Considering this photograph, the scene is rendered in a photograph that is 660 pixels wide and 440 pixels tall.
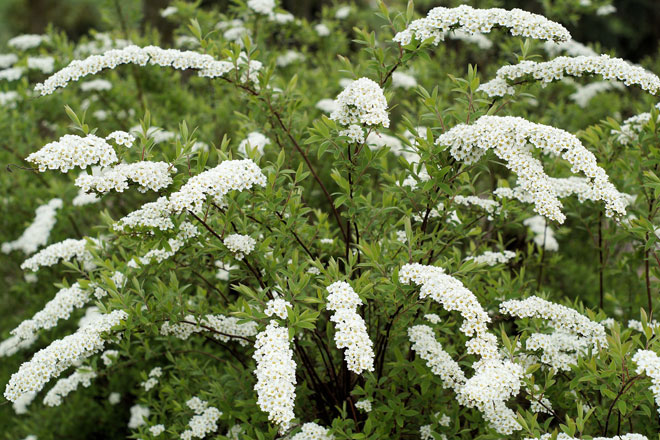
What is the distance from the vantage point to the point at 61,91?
19.5ft

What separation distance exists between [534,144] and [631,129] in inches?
64.0

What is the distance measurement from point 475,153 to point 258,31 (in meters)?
3.37

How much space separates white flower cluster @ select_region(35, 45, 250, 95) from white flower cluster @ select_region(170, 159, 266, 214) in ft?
3.21

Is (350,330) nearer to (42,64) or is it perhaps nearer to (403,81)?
(403,81)

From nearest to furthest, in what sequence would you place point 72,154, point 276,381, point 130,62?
point 276,381
point 72,154
point 130,62

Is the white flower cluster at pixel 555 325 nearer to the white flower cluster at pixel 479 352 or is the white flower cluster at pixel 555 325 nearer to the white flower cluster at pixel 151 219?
the white flower cluster at pixel 479 352

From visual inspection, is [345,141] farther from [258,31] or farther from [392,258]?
[258,31]

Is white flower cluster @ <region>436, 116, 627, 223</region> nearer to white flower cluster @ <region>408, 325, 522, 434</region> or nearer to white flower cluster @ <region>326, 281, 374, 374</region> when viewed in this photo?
white flower cluster @ <region>408, 325, 522, 434</region>

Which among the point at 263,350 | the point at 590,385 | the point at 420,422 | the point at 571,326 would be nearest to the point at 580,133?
the point at 571,326

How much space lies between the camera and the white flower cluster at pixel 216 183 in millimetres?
2262

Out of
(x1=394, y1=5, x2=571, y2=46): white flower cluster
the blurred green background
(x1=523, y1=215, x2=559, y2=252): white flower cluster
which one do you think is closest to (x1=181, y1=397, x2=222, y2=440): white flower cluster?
(x1=394, y1=5, x2=571, y2=46): white flower cluster

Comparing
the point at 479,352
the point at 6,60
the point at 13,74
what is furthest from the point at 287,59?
the point at 479,352

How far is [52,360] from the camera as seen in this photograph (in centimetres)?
262

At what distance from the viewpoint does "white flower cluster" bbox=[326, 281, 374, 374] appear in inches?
85.0
